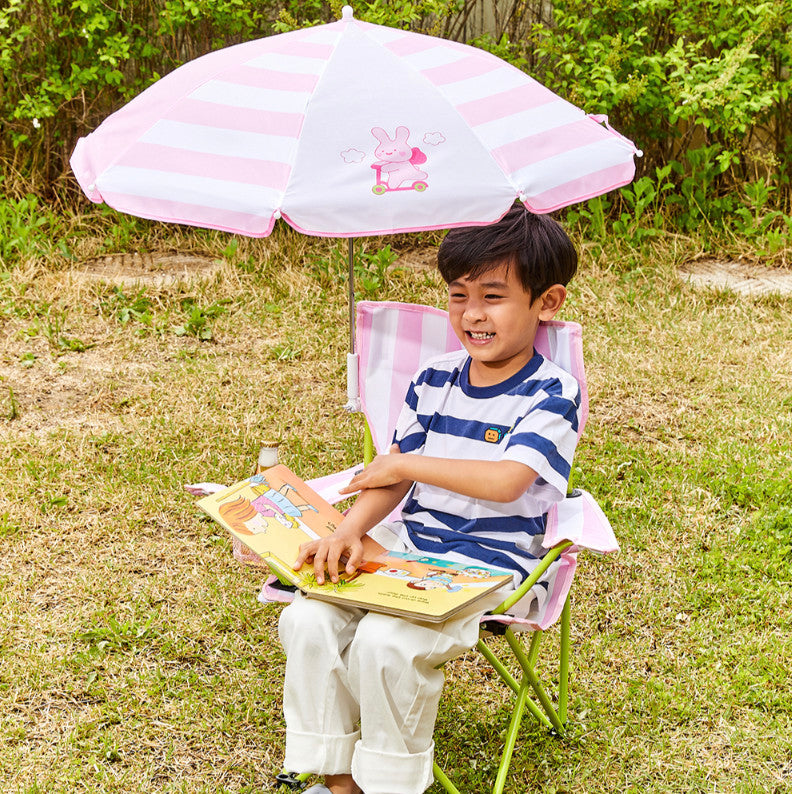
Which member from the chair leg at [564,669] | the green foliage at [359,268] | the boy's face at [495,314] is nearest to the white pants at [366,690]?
the chair leg at [564,669]

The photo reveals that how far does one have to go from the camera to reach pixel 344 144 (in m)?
2.28

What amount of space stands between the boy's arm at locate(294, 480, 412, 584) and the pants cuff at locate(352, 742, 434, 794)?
1.26 feet

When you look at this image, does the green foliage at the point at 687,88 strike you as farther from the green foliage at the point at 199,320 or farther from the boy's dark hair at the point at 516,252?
the boy's dark hair at the point at 516,252

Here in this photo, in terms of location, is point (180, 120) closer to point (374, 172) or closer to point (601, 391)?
point (374, 172)

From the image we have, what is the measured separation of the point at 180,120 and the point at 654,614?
7.01 feet

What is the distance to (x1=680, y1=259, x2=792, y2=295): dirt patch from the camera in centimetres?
577

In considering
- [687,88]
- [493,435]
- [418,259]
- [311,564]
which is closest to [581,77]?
[687,88]

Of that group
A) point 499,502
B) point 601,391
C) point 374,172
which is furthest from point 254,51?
point 601,391

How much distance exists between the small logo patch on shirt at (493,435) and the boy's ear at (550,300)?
0.32 m

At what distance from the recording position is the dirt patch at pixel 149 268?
232 inches

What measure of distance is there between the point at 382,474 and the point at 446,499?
0.67 feet

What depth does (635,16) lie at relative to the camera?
6.16 m

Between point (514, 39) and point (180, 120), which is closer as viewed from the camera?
point (180, 120)

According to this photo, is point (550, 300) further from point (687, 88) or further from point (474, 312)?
point (687, 88)
